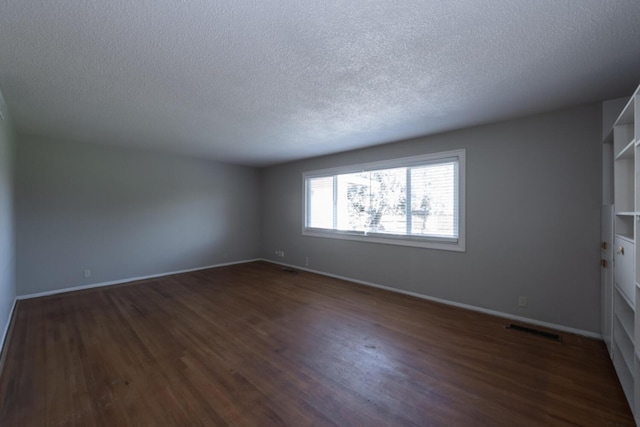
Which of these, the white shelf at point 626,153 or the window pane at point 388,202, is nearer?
the white shelf at point 626,153

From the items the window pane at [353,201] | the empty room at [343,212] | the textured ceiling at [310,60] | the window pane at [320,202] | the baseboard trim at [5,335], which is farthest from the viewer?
the window pane at [320,202]

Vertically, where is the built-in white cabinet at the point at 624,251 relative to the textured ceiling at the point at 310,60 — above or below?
below

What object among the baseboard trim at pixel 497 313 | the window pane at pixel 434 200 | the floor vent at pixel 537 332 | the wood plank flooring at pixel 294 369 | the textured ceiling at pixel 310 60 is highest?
the textured ceiling at pixel 310 60

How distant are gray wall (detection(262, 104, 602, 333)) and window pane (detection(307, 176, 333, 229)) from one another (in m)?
1.76

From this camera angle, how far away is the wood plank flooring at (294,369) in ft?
5.79

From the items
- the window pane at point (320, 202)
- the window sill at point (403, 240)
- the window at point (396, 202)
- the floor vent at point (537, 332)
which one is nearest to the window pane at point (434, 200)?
the window at point (396, 202)

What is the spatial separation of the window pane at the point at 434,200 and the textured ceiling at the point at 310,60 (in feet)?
2.58

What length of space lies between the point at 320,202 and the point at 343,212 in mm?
693

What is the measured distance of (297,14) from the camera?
1572 millimetres

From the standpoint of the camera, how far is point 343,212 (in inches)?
211

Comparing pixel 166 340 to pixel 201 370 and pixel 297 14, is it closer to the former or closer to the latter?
pixel 201 370

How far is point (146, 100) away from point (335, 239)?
3804mm

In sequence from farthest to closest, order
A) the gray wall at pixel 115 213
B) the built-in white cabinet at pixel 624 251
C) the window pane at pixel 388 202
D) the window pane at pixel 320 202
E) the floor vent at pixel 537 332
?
1. the window pane at pixel 320 202
2. the window pane at pixel 388 202
3. the gray wall at pixel 115 213
4. the floor vent at pixel 537 332
5. the built-in white cabinet at pixel 624 251

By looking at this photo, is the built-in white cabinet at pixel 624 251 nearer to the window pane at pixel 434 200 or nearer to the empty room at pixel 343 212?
the empty room at pixel 343 212
